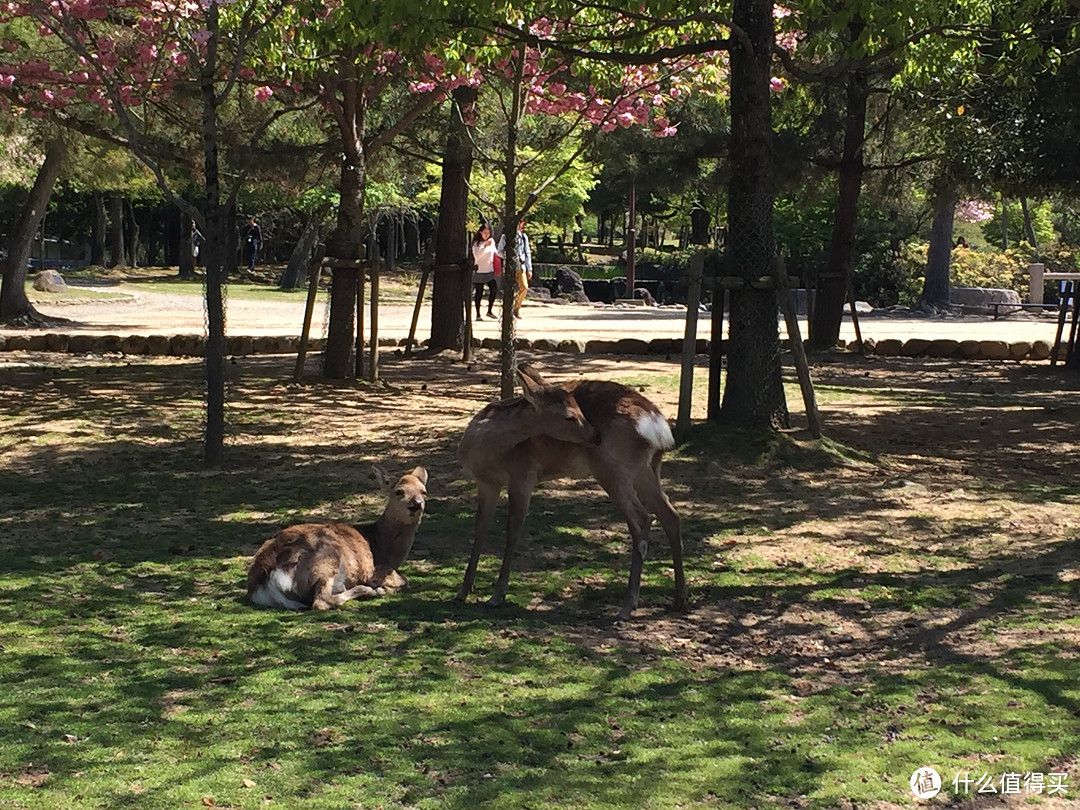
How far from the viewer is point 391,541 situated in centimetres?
755

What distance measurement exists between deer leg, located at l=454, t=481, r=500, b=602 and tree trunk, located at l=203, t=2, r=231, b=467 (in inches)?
158

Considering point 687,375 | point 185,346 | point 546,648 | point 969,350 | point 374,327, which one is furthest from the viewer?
point 969,350

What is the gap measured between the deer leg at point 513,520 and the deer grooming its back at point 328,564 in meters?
0.57

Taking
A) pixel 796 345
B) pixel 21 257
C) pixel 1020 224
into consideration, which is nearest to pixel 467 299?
pixel 796 345

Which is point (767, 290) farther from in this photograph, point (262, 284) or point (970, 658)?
point (262, 284)

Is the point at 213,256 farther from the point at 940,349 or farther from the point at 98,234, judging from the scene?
the point at 98,234

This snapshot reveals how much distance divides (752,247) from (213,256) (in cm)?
457

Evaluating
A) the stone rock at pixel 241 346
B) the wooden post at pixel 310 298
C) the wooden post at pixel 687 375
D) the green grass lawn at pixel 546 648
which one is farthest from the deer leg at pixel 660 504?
the stone rock at pixel 241 346

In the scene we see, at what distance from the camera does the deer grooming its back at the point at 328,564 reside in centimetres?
690

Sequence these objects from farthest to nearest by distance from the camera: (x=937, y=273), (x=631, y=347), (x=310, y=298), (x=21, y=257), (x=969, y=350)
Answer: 1. (x=937, y=273)
2. (x=21, y=257)
3. (x=969, y=350)
4. (x=631, y=347)
5. (x=310, y=298)

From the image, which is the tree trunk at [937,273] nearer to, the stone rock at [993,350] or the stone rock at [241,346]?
the stone rock at [993,350]

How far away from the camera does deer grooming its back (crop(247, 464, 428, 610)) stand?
6.90 m

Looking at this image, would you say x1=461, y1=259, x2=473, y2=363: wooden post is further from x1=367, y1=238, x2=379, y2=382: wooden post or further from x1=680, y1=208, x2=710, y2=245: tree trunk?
x1=680, y1=208, x2=710, y2=245: tree trunk

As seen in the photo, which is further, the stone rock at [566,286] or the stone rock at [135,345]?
A: the stone rock at [566,286]
